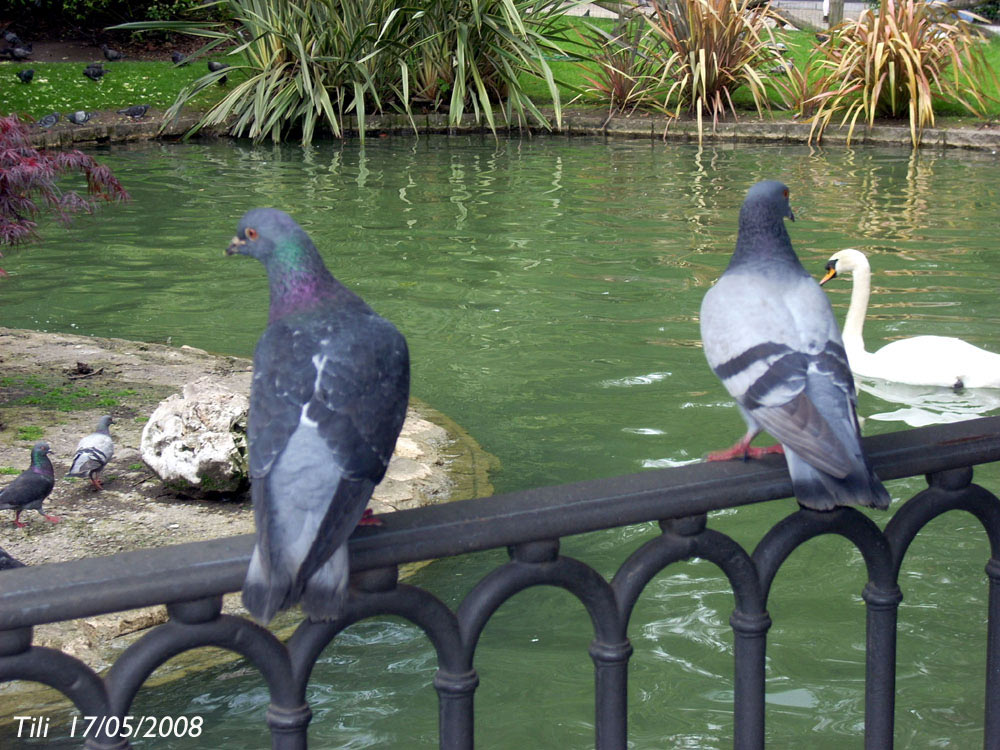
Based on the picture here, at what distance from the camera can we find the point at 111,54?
54.2 feet

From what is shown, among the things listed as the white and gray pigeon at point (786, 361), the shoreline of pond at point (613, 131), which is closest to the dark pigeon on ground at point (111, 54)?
the shoreline of pond at point (613, 131)

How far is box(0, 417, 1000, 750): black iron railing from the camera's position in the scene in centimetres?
114

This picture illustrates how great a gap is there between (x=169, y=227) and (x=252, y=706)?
22.0 feet

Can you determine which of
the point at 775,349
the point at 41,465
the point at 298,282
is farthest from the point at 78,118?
the point at 775,349

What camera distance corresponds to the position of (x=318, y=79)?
13.8 meters

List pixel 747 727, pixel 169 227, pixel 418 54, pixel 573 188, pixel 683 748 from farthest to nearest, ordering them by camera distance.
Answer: pixel 418 54, pixel 573 188, pixel 169 227, pixel 683 748, pixel 747 727

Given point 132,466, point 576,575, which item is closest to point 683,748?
point 576,575

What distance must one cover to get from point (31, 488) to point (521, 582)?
274 centimetres

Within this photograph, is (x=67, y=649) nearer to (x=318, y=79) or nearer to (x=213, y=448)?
(x=213, y=448)

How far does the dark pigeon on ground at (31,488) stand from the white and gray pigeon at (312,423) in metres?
2.24

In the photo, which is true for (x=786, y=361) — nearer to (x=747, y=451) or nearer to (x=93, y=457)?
(x=747, y=451)

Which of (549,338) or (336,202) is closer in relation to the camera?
(549,338)

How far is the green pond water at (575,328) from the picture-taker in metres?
3.27

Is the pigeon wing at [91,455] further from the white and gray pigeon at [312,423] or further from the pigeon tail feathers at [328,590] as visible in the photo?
the pigeon tail feathers at [328,590]
